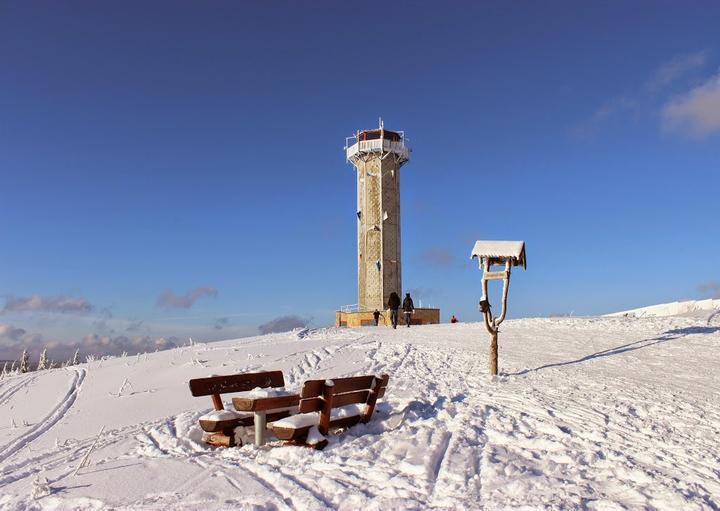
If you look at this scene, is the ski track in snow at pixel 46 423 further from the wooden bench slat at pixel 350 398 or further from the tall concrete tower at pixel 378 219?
the tall concrete tower at pixel 378 219

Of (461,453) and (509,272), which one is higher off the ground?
(509,272)

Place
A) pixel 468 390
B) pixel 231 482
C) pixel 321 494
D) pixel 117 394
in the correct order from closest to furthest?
pixel 321 494 < pixel 231 482 < pixel 468 390 < pixel 117 394

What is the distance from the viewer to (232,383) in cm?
850

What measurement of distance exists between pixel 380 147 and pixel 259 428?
1396 inches

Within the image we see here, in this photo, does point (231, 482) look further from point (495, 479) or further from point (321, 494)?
point (495, 479)

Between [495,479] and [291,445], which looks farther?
[291,445]

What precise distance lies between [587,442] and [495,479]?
1.93 metres

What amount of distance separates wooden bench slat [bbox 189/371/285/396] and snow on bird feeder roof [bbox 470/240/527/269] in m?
6.40

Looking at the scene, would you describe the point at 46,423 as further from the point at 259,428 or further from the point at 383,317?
the point at 383,317

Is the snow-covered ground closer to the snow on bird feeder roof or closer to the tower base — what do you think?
the snow on bird feeder roof

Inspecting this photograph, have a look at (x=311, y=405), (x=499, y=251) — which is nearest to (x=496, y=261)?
(x=499, y=251)

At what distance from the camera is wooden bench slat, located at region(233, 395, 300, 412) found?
24.0 feet

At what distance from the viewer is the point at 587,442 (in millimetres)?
7332

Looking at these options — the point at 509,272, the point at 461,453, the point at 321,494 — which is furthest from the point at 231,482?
the point at 509,272
